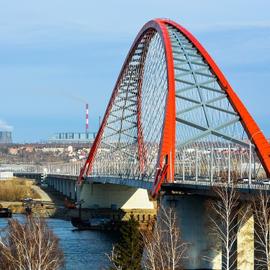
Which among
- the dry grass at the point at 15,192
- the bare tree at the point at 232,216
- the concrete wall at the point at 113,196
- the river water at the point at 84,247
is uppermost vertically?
the dry grass at the point at 15,192

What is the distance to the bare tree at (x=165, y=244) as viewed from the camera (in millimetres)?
36219

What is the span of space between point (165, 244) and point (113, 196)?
186ft

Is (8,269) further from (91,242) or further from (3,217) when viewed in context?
(3,217)

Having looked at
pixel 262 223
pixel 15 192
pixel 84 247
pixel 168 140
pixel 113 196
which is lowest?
pixel 84 247

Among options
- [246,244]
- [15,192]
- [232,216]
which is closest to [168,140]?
[232,216]

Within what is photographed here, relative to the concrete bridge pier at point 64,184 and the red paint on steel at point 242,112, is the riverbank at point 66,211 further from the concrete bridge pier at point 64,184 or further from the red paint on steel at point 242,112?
the red paint on steel at point 242,112

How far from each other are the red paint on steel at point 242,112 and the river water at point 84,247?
11669 mm

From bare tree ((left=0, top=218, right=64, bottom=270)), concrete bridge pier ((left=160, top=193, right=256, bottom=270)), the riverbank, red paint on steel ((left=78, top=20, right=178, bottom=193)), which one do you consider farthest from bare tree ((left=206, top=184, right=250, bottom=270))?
the riverbank

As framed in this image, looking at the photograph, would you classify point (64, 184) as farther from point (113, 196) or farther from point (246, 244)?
point (246, 244)

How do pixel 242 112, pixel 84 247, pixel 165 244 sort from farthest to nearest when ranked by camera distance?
pixel 84 247 < pixel 242 112 < pixel 165 244

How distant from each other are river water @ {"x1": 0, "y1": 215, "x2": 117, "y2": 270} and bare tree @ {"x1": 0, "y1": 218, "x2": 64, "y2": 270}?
7.11m

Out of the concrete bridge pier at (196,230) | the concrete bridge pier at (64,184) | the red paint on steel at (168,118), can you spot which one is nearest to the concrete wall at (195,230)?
the concrete bridge pier at (196,230)

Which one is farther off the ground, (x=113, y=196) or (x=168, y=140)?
(x=168, y=140)

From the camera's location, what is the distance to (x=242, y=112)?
197 ft
